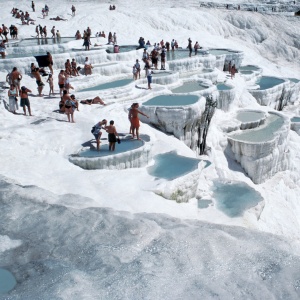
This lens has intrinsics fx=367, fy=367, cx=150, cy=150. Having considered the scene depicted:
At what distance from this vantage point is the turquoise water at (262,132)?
560 inches

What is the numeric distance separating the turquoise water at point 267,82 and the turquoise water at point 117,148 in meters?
13.0

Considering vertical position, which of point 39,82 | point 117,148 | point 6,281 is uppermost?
point 39,82

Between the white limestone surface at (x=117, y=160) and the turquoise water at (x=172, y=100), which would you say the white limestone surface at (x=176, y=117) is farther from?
the white limestone surface at (x=117, y=160)

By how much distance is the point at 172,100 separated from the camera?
13.5 metres

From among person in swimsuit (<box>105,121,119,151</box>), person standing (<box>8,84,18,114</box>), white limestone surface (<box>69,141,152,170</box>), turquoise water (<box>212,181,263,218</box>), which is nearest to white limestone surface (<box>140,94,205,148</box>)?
turquoise water (<box>212,181,263,218</box>)

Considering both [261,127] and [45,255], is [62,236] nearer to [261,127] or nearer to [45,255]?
[45,255]

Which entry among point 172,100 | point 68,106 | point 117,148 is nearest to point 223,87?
point 172,100

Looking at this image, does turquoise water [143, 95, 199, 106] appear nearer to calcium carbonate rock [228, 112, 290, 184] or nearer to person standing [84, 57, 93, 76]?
calcium carbonate rock [228, 112, 290, 184]

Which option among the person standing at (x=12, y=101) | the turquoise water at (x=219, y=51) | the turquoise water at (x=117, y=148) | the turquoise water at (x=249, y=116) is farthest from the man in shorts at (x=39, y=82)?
the turquoise water at (x=219, y=51)

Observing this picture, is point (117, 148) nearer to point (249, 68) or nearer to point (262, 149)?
point (262, 149)

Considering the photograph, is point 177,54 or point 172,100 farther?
point 177,54

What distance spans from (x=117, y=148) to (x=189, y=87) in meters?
7.11

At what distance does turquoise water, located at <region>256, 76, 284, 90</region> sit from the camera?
21266mm

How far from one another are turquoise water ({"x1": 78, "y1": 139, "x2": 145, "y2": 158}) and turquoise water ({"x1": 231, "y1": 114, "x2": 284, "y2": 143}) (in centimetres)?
592
